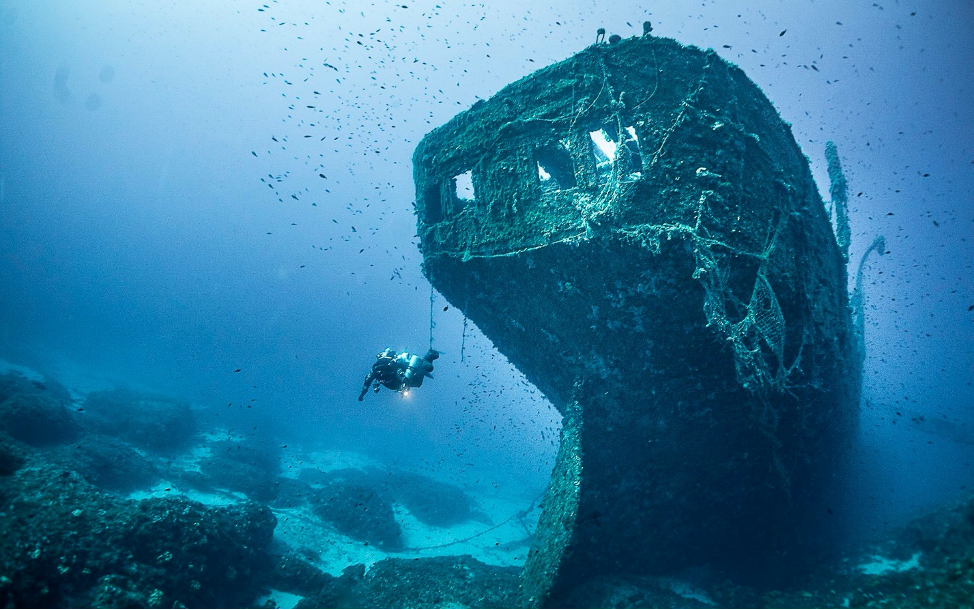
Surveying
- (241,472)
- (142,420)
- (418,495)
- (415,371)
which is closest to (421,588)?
(415,371)

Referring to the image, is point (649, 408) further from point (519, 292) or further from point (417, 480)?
point (417, 480)

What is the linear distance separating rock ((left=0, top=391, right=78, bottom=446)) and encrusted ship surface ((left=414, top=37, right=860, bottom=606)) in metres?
18.1

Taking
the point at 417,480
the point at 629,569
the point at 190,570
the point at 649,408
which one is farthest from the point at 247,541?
the point at 417,480

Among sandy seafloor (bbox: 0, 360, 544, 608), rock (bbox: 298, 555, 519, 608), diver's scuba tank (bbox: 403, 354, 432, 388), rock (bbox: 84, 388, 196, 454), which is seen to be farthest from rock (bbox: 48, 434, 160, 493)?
diver's scuba tank (bbox: 403, 354, 432, 388)

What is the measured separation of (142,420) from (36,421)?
7.03 metres

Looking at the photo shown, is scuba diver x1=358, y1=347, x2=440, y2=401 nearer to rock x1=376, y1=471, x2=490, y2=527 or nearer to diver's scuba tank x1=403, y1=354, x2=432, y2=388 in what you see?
diver's scuba tank x1=403, y1=354, x2=432, y2=388

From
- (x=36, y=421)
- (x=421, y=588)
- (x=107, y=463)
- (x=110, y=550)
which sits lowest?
(x=421, y=588)

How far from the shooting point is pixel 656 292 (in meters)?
6.00

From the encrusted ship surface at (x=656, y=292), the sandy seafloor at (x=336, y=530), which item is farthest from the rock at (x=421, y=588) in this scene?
the encrusted ship surface at (x=656, y=292)

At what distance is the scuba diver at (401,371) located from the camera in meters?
8.26

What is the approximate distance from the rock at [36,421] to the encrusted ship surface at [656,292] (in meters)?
18.1

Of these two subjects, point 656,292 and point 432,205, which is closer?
point 656,292

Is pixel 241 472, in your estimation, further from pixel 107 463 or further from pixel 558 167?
pixel 558 167

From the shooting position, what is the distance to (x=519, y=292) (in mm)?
7547
